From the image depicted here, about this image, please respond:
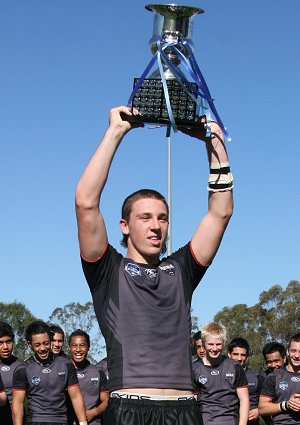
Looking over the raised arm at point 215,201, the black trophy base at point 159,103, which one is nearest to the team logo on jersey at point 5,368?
the raised arm at point 215,201

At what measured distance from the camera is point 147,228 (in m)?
5.93

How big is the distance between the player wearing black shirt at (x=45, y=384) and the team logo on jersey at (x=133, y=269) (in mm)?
7920

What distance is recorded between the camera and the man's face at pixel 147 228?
5.94m

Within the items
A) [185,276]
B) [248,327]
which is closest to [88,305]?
[248,327]

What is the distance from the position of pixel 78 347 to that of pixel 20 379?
152cm

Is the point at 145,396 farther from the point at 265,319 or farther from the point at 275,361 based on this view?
the point at 265,319

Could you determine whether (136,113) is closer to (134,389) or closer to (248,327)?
(134,389)

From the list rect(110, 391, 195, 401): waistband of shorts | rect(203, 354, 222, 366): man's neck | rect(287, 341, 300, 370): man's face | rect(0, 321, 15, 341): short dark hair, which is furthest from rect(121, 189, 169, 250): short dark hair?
rect(0, 321, 15, 341): short dark hair

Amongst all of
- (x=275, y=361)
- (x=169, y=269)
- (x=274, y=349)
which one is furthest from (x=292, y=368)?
(x=169, y=269)

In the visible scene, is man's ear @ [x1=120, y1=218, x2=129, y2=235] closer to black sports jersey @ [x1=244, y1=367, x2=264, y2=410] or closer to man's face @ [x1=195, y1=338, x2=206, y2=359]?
man's face @ [x1=195, y1=338, x2=206, y2=359]

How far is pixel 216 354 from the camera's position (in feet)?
45.3

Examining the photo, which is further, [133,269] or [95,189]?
[133,269]

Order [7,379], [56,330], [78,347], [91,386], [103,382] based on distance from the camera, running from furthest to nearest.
A: 1. [56,330]
2. [103,382]
3. [91,386]
4. [78,347]
5. [7,379]

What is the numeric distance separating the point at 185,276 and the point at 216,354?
7948mm
